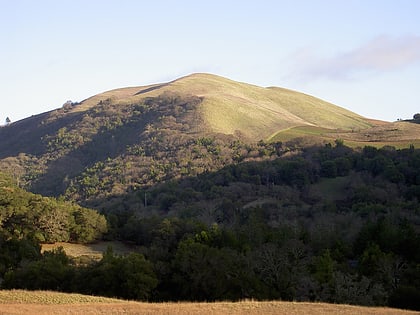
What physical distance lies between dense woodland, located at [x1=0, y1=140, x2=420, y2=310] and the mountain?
36.0ft

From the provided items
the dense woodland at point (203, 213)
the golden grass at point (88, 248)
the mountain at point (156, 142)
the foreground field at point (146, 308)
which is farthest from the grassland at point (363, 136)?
the foreground field at point (146, 308)

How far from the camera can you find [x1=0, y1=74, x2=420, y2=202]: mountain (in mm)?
139000

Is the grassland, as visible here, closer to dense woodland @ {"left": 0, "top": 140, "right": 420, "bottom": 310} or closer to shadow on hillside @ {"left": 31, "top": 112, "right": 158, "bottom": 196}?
dense woodland @ {"left": 0, "top": 140, "right": 420, "bottom": 310}

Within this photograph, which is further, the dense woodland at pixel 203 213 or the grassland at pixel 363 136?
the grassland at pixel 363 136

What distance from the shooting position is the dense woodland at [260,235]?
151ft

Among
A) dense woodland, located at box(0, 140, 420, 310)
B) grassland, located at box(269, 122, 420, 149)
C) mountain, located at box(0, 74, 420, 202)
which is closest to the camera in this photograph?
dense woodland, located at box(0, 140, 420, 310)

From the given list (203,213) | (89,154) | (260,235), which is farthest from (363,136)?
(260,235)

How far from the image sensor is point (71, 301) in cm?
3391

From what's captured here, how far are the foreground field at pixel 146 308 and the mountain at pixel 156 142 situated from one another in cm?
9576

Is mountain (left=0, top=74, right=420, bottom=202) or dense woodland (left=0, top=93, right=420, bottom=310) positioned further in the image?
mountain (left=0, top=74, right=420, bottom=202)

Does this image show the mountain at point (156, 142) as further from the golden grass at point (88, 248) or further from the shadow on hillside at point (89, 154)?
the golden grass at point (88, 248)

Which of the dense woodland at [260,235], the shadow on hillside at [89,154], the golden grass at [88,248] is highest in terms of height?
the shadow on hillside at [89,154]

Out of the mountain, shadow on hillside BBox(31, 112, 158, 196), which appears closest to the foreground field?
the mountain

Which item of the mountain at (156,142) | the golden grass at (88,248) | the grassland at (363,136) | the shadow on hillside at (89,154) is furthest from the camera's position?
the shadow on hillside at (89,154)
